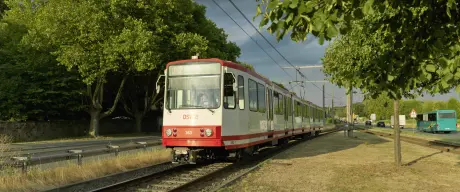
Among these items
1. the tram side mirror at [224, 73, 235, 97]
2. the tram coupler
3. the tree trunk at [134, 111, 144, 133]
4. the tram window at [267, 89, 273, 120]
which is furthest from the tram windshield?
the tree trunk at [134, 111, 144, 133]

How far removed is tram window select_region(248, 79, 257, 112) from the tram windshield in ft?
6.21

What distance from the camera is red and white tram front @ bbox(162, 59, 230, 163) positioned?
11.5 meters

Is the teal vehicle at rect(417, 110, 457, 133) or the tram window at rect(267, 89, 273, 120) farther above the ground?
the tram window at rect(267, 89, 273, 120)

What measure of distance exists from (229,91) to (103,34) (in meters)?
17.2

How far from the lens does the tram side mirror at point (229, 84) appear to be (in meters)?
11.9

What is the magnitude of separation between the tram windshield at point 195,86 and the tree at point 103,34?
13.5 meters

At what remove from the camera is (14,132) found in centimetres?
2828

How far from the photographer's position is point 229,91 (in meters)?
12.0

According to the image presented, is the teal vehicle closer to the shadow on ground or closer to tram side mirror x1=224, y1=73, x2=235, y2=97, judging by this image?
the shadow on ground

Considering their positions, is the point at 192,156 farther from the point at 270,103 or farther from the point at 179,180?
the point at 270,103

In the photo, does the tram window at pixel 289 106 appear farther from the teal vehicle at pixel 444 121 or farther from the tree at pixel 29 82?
the teal vehicle at pixel 444 121

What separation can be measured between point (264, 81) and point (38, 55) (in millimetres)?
22145

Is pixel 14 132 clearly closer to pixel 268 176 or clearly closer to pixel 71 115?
pixel 71 115

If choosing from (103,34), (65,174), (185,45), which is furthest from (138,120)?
(65,174)
